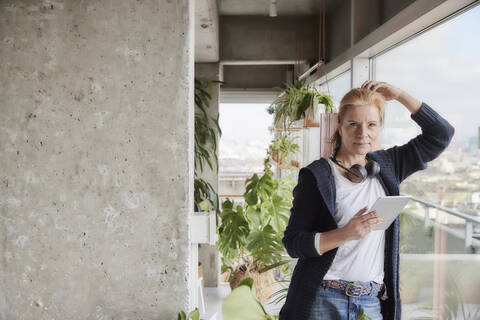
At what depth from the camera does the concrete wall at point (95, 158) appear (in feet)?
4.39

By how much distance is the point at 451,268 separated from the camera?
1.68 meters

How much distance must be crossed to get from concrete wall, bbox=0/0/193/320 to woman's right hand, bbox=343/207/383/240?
1.88 ft

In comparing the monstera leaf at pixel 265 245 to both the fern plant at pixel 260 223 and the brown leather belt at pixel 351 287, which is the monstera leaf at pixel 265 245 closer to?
the fern plant at pixel 260 223

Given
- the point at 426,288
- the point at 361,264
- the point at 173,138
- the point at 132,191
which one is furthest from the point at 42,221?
the point at 426,288

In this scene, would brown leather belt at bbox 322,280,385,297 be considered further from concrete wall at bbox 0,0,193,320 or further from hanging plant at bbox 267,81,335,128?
hanging plant at bbox 267,81,335,128

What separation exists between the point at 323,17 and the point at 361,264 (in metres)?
2.84

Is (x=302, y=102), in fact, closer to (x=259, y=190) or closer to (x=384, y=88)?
(x=259, y=190)

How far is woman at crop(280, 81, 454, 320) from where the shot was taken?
1.19 metres

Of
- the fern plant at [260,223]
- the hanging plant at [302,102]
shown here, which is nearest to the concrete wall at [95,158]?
the hanging plant at [302,102]

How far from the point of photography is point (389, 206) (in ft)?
3.67

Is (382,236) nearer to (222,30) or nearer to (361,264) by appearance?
(361,264)

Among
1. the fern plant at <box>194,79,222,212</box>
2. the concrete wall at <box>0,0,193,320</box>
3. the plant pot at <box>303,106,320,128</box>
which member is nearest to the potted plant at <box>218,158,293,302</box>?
the fern plant at <box>194,79,222,212</box>

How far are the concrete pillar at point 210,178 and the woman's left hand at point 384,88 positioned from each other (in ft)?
8.23

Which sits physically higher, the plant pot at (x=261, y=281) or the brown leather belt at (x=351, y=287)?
the brown leather belt at (x=351, y=287)
